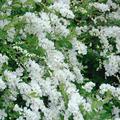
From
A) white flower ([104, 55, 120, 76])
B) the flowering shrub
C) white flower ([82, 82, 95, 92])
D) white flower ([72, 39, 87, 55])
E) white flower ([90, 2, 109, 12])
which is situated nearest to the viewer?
the flowering shrub

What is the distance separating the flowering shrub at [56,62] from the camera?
9.11 feet

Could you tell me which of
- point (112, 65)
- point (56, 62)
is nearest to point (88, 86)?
Answer: point (56, 62)

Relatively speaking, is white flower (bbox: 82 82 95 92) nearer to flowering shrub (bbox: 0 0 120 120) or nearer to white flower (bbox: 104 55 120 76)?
flowering shrub (bbox: 0 0 120 120)

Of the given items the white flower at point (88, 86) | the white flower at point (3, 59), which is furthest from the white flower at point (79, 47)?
the white flower at point (3, 59)

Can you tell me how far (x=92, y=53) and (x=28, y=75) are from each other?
776mm

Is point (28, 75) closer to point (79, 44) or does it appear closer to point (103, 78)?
point (79, 44)

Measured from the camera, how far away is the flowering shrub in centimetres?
278

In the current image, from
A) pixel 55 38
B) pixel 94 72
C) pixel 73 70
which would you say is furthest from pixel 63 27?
pixel 94 72

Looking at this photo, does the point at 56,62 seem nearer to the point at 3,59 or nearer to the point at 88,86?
the point at 88,86

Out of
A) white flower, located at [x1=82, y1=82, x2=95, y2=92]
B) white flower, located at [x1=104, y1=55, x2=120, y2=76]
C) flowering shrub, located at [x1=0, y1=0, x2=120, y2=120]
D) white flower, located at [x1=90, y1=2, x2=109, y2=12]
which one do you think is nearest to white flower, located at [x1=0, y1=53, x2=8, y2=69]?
flowering shrub, located at [x1=0, y1=0, x2=120, y2=120]

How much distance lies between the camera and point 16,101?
113 inches

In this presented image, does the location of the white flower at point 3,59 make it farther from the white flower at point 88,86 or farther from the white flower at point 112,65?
the white flower at point 112,65

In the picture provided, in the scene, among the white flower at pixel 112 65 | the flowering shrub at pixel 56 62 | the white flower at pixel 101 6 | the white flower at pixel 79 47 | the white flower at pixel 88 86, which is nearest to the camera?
the flowering shrub at pixel 56 62

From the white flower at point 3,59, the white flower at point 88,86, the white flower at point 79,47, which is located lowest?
the white flower at point 88,86
